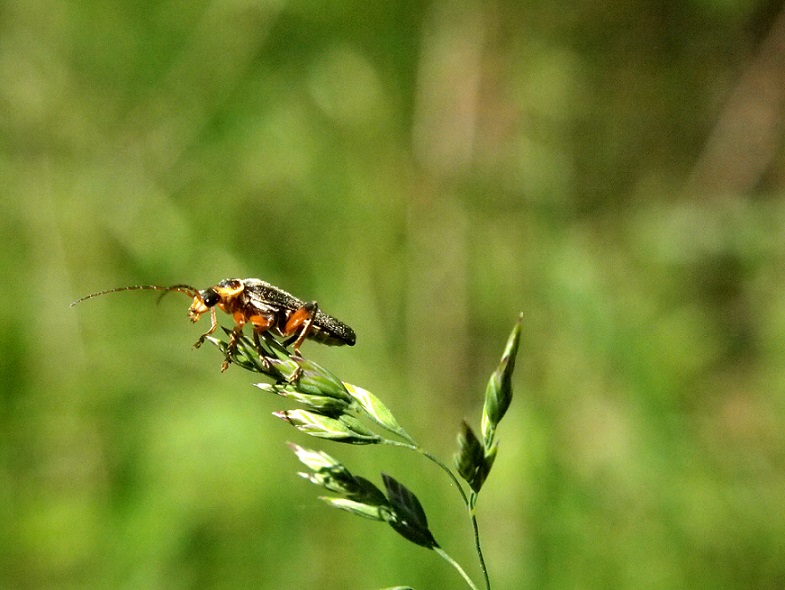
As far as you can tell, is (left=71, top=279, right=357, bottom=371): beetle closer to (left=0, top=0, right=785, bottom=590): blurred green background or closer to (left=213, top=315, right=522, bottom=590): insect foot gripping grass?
(left=213, top=315, right=522, bottom=590): insect foot gripping grass

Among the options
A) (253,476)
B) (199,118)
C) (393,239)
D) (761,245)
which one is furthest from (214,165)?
(761,245)

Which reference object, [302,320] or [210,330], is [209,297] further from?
[302,320]

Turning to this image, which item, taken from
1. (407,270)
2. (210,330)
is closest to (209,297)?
(210,330)

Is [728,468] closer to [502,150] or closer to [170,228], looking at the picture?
[502,150]

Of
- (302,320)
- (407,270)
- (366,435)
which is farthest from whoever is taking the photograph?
(407,270)

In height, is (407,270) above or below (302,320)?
below

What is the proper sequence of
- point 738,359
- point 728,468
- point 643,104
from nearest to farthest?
point 728,468 → point 738,359 → point 643,104

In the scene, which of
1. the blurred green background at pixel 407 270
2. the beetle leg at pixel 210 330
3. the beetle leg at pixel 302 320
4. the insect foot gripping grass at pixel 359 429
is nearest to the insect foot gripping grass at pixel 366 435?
the insect foot gripping grass at pixel 359 429
